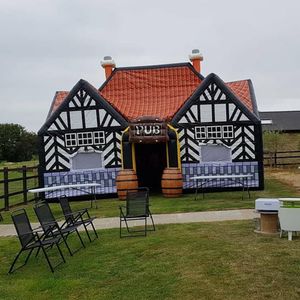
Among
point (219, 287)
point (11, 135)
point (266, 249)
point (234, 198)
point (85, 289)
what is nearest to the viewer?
point (219, 287)

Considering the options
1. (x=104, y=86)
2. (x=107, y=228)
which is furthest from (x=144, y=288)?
(x=104, y=86)

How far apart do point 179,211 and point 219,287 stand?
6.58 metres

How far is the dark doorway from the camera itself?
1914cm

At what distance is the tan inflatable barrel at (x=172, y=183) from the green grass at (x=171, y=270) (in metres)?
7.20

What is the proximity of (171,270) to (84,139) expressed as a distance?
11283 mm

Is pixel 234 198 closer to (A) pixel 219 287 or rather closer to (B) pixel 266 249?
(B) pixel 266 249

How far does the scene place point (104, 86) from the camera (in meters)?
20.1

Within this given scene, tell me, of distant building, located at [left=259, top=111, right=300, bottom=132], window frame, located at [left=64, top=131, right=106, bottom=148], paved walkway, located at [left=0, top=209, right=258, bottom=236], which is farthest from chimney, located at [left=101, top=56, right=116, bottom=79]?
distant building, located at [left=259, top=111, right=300, bottom=132]

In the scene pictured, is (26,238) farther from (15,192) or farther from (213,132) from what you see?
(213,132)

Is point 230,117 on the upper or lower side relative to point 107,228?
upper

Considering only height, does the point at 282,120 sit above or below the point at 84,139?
above

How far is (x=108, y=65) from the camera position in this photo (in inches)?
852

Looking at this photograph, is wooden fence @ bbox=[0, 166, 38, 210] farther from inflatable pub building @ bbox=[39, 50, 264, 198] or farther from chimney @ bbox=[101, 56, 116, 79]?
chimney @ bbox=[101, 56, 116, 79]

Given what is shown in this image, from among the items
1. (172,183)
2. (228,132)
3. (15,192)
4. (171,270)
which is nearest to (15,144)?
(15,192)
